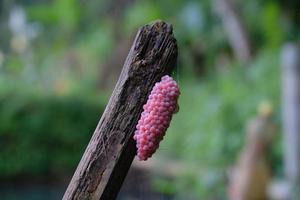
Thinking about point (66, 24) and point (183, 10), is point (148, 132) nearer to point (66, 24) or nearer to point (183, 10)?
point (183, 10)

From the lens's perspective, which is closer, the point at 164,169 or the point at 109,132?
the point at 109,132

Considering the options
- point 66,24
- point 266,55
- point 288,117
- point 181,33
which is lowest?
point 288,117

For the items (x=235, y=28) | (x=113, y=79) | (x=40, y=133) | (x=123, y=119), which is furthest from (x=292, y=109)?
(x=113, y=79)

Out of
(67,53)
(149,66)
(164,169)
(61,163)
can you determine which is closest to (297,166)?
(164,169)

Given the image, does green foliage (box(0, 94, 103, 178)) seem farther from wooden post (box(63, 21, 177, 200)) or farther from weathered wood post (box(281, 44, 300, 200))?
wooden post (box(63, 21, 177, 200))

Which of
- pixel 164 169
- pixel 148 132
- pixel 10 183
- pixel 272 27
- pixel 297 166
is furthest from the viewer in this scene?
pixel 10 183

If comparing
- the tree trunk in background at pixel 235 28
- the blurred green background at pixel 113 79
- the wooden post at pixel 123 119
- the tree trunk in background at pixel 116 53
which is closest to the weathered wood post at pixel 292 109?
the blurred green background at pixel 113 79

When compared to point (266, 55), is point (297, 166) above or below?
below
